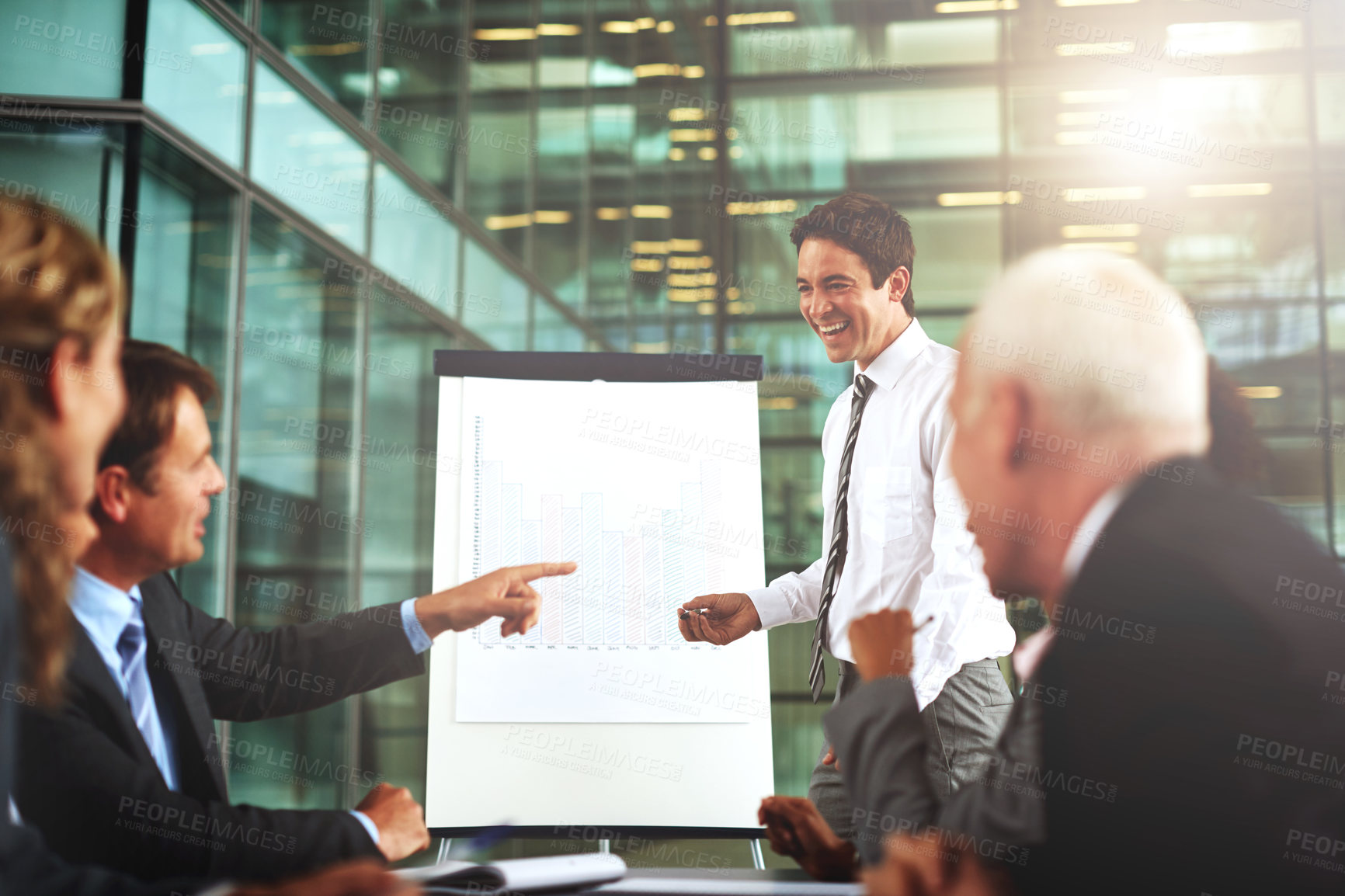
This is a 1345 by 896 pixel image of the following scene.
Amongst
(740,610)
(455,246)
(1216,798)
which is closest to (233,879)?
(740,610)

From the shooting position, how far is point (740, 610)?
241cm

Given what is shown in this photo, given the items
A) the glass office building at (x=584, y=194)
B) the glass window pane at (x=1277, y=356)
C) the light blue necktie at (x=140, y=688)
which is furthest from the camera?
the glass window pane at (x=1277, y=356)

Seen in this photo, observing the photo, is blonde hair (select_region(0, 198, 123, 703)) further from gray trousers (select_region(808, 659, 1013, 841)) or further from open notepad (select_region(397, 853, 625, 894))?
gray trousers (select_region(808, 659, 1013, 841))

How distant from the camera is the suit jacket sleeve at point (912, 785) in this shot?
1279 mm

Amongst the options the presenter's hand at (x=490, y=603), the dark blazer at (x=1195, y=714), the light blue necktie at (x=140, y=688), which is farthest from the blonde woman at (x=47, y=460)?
the dark blazer at (x=1195, y=714)

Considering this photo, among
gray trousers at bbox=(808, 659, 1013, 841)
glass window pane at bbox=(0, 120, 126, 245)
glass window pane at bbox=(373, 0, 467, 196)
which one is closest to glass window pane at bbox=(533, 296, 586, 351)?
glass window pane at bbox=(373, 0, 467, 196)

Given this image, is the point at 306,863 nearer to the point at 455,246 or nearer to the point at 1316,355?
the point at 455,246

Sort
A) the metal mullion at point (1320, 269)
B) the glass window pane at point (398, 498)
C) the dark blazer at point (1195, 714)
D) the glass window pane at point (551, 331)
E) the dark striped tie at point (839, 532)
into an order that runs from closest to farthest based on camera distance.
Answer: the dark blazer at point (1195, 714) → the dark striped tie at point (839, 532) → the glass window pane at point (398, 498) → the glass window pane at point (551, 331) → the metal mullion at point (1320, 269)

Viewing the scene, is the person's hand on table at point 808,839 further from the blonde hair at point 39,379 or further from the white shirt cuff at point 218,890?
the blonde hair at point 39,379

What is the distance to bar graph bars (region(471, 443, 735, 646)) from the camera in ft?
7.98

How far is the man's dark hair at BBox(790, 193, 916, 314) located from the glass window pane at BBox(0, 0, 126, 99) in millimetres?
→ 2251

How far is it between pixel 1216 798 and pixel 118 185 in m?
3.28

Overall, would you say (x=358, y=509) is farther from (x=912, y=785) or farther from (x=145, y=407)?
(x=912, y=785)

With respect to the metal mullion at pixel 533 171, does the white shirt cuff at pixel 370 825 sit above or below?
below
